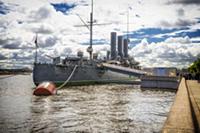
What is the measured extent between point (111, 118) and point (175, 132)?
41.4 ft

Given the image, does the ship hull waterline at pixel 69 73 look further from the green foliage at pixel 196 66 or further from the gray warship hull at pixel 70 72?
the green foliage at pixel 196 66

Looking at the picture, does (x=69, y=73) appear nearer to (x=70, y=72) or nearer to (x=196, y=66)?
(x=70, y=72)

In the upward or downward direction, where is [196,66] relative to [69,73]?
upward

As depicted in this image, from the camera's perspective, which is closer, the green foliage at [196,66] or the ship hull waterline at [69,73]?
the ship hull waterline at [69,73]

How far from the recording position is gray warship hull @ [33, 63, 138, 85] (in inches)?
2215

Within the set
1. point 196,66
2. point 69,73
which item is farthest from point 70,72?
point 196,66

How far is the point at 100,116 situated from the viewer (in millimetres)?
20344

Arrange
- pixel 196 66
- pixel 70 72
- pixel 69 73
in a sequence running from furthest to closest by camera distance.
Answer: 1. pixel 196 66
2. pixel 70 72
3. pixel 69 73

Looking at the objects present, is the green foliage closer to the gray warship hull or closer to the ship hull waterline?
the ship hull waterline

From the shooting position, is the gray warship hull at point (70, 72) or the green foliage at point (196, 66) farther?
the green foliage at point (196, 66)

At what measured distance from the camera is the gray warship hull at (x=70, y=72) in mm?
56250

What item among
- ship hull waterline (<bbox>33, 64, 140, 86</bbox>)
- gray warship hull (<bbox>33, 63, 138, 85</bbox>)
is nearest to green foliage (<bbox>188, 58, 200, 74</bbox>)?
ship hull waterline (<bbox>33, 64, 140, 86</bbox>)

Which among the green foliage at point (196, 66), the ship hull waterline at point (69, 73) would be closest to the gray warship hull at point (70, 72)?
the ship hull waterline at point (69, 73)

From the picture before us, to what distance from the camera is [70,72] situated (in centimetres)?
6316
